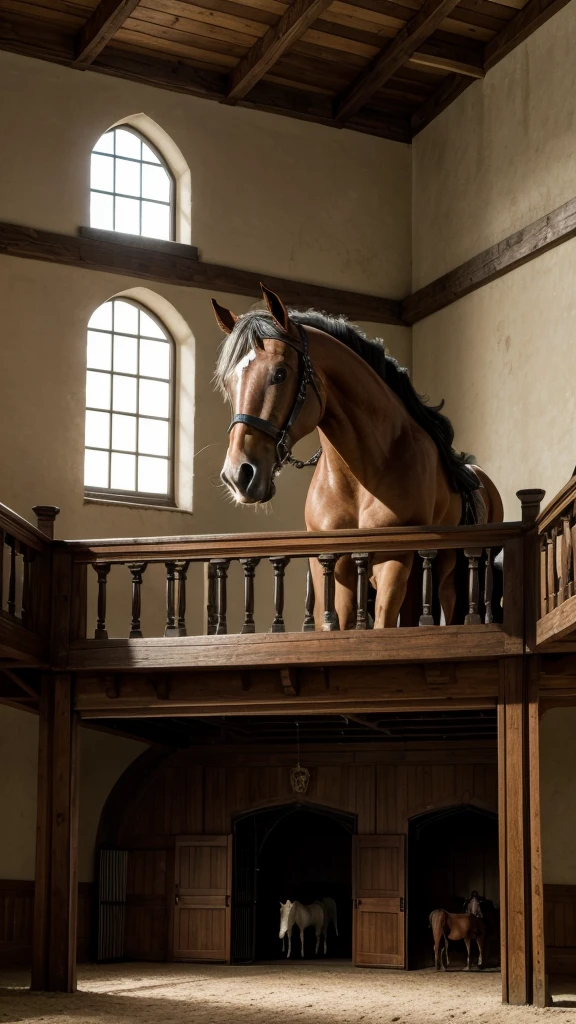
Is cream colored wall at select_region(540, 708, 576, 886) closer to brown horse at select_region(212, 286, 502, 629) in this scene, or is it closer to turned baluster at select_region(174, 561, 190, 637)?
brown horse at select_region(212, 286, 502, 629)

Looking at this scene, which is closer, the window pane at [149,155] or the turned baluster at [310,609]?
the turned baluster at [310,609]

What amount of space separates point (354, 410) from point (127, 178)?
6.21 m

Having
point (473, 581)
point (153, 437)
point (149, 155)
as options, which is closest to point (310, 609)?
point (473, 581)

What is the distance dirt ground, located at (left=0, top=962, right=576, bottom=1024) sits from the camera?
7863 millimetres

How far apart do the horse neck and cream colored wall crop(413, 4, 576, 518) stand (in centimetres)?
371

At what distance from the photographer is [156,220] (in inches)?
520

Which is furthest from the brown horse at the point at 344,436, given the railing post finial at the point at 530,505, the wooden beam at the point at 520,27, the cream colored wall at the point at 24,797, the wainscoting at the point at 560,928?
the wooden beam at the point at 520,27

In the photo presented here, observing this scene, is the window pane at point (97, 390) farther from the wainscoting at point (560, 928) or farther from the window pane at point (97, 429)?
the wainscoting at point (560, 928)

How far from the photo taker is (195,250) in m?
13.1

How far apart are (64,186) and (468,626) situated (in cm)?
662

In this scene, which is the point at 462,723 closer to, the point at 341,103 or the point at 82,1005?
the point at 82,1005

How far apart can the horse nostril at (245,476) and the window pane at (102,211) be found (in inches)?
255

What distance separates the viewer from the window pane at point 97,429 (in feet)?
41.8

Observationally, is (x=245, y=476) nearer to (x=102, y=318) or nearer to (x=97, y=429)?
(x=97, y=429)
